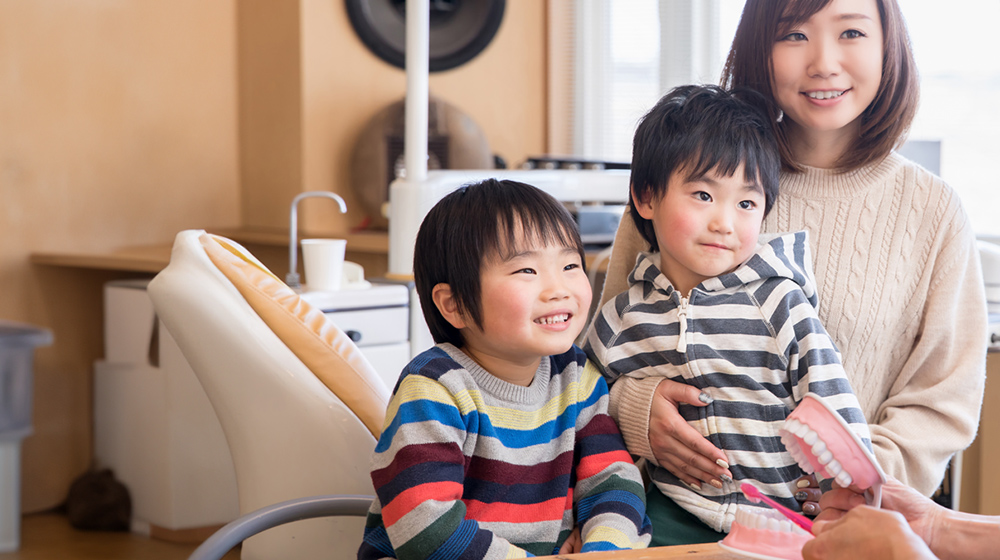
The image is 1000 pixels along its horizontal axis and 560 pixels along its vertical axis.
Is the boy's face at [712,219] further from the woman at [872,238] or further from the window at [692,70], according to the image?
the window at [692,70]

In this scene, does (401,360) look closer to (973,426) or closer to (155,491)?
(155,491)

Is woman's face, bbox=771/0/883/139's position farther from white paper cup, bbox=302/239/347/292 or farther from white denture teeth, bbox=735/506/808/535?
white paper cup, bbox=302/239/347/292

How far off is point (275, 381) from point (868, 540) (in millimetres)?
719

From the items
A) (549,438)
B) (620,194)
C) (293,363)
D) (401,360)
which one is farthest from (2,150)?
(549,438)

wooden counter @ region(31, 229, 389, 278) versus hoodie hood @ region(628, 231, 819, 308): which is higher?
hoodie hood @ region(628, 231, 819, 308)

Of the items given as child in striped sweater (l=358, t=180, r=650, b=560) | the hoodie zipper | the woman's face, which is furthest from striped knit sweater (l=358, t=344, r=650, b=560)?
the woman's face

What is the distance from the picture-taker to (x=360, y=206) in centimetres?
368

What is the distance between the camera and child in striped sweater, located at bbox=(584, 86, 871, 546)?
3.42ft

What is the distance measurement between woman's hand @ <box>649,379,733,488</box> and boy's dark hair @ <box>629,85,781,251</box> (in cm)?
24

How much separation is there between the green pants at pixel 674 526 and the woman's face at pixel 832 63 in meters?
0.51

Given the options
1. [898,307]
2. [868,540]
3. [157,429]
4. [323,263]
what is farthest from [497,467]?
[157,429]

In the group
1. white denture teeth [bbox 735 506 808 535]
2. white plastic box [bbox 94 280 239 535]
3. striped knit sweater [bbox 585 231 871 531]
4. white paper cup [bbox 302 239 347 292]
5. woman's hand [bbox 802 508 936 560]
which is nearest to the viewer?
woman's hand [bbox 802 508 936 560]

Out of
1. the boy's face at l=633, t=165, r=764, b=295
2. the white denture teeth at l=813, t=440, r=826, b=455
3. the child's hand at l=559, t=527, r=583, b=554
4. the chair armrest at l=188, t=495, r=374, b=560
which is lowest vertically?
the child's hand at l=559, t=527, r=583, b=554

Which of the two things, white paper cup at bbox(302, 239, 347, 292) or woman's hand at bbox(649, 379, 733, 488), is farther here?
white paper cup at bbox(302, 239, 347, 292)
